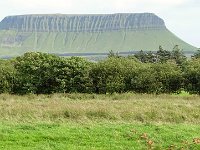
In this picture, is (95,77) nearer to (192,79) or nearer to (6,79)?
(6,79)

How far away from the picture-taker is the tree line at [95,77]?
58.8 metres

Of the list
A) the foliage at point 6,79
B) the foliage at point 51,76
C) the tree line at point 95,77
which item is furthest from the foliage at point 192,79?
the foliage at point 6,79

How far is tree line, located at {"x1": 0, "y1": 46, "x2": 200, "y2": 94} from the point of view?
58.8 metres

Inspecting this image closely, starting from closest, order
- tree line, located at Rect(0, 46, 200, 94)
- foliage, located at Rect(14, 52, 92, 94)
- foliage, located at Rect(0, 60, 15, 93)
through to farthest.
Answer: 1. tree line, located at Rect(0, 46, 200, 94)
2. foliage, located at Rect(0, 60, 15, 93)
3. foliage, located at Rect(14, 52, 92, 94)

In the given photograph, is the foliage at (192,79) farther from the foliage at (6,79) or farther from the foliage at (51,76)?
the foliage at (6,79)

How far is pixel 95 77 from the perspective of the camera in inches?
2382

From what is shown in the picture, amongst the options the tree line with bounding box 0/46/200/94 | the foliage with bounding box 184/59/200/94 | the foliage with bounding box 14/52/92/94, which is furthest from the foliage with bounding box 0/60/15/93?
the foliage with bounding box 184/59/200/94

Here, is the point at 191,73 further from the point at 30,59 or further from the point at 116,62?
the point at 30,59

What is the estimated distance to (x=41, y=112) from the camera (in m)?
24.0

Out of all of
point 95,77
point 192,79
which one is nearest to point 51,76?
point 95,77

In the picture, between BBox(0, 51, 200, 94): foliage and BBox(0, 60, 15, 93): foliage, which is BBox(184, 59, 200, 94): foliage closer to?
BBox(0, 51, 200, 94): foliage

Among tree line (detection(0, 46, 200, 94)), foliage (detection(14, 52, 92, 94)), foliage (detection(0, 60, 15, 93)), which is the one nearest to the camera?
tree line (detection(0, 46, 200, 94))

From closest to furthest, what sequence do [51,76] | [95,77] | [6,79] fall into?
[6,79] → [51,76] → [95,77]

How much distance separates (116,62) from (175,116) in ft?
123
